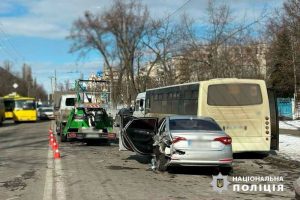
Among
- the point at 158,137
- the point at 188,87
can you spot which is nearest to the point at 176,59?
the point at 188,87

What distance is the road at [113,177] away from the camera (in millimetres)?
9609

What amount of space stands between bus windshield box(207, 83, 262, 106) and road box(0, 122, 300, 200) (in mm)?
1877

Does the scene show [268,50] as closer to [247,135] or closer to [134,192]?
[247,135]

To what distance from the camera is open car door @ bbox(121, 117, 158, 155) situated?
14.9 metres

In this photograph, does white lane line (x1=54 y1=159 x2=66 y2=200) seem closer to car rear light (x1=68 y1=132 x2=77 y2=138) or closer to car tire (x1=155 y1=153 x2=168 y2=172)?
car tire (x1=155 y1=153 x2=168 y2=172)

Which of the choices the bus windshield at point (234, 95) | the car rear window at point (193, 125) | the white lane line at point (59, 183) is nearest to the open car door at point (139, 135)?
the car rear window at point (193, 125)

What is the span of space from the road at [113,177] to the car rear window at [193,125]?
1.14 m

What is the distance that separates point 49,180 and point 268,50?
31.6 meters

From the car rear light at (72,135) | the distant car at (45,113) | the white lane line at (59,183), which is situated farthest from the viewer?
the distant car at (45,113)

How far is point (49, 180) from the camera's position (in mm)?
11266

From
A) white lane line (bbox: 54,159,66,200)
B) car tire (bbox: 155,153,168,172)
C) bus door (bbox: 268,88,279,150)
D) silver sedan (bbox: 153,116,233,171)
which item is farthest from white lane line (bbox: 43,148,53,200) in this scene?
bus door (bbox: 268,88,279,150)

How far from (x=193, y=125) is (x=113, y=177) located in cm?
256

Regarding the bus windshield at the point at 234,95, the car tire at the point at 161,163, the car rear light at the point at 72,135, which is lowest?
the car tire at the point at 161,163

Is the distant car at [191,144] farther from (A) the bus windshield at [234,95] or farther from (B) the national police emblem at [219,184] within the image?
(A) the bus windshield at [234,95]
